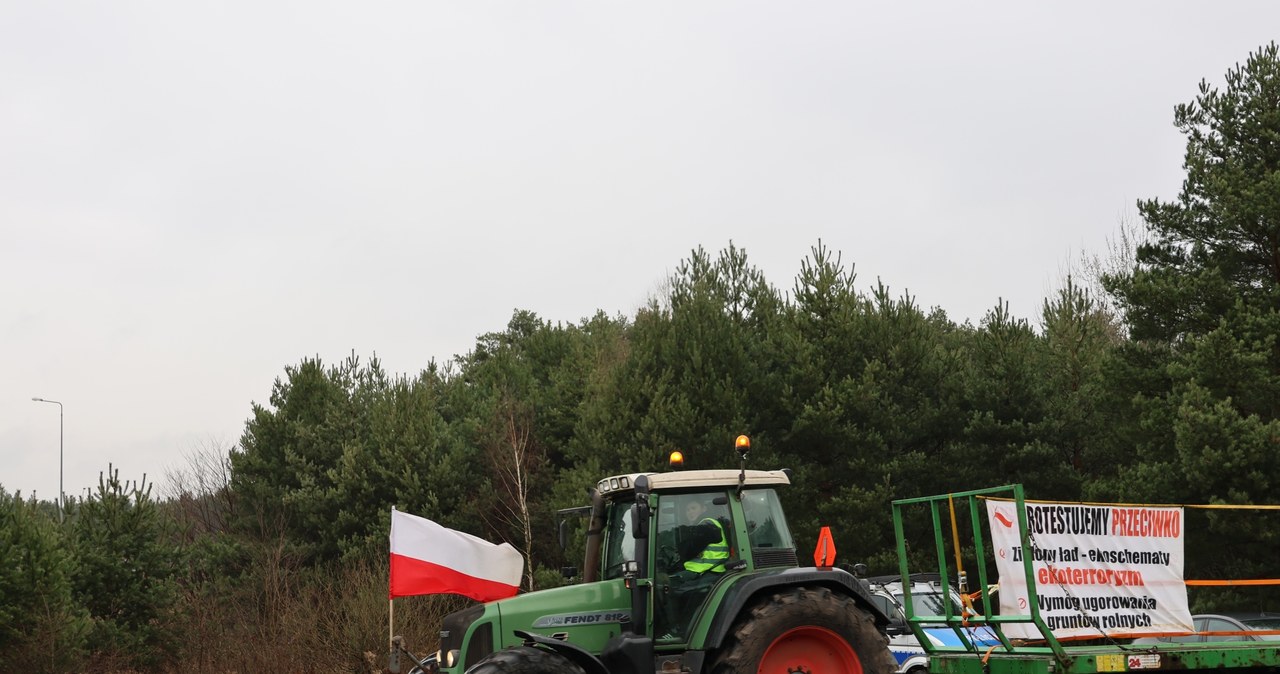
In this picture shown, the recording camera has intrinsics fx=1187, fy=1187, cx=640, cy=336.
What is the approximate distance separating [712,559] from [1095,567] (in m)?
2.94

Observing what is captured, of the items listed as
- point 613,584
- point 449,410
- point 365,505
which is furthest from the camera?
point 449,410

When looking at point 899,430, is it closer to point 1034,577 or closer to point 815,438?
point 815,438

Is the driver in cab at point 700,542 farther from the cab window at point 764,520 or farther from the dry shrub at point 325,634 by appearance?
the dry shrub at point 325,634

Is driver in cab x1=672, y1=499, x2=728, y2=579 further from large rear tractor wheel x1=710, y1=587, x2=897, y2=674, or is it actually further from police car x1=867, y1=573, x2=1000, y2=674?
police car x1=867, y1=573, x2=1000, y2=674

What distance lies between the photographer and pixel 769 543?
385 inches

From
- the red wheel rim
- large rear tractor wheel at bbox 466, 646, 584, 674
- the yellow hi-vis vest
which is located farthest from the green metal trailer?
large rear tractor wheel at bbox 466, 646, 584, 674

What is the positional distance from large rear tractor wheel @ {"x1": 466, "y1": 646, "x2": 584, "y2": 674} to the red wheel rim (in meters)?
1.56

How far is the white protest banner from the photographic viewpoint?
8.84m

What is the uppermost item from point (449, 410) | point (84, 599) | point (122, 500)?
point (449, 410)

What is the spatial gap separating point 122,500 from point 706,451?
12.5 metres

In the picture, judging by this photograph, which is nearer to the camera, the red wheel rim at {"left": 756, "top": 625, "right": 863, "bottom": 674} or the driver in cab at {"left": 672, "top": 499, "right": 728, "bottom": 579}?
the red wheel rim at {"left": 756, "top": 625, "right": 863, "bottom": 674}

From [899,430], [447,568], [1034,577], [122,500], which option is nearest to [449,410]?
[122,500]

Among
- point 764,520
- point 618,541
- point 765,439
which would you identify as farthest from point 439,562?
point 765,439

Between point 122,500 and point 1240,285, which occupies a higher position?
point 1240,285
